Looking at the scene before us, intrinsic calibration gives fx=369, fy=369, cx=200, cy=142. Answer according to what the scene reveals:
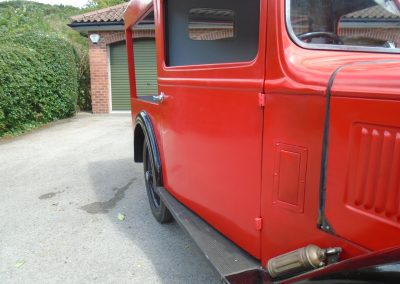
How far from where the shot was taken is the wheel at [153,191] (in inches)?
137

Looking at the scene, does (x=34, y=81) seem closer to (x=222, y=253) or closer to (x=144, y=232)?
(x=144, y=232)

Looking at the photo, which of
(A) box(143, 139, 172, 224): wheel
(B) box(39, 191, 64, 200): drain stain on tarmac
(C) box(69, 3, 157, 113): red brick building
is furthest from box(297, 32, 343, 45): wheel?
(C) box(69, 3, 157, 113): red brick building

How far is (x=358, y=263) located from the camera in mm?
1248

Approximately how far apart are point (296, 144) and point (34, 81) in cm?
907

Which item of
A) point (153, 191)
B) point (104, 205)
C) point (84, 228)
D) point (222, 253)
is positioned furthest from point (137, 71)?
point (222, 253)

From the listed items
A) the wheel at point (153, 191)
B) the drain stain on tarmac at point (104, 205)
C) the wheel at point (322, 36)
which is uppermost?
the wheel at point (322, 36)

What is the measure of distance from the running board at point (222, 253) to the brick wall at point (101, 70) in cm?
1004

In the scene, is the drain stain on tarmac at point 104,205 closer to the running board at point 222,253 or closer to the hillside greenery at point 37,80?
the running board at point 222,253

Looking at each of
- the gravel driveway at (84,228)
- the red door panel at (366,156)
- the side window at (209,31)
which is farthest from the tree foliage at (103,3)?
the red door panel at (366,156)

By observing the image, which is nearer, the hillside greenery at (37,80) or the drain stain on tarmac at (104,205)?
the drain stain on tarmac at (104,205)

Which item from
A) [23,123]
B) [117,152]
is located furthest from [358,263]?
[23,123]

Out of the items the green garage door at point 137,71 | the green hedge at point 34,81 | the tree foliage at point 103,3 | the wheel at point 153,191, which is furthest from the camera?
the tree foliage at point 103,3

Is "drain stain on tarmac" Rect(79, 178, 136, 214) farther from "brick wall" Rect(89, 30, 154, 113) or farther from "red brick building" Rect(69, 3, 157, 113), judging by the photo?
"brick wall" Rect(89, 30, 154, 113)

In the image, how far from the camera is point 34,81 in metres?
9.30
